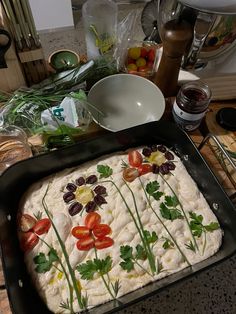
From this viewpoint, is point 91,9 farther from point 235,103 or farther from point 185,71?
point 235,103

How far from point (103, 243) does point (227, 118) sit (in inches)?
16.6

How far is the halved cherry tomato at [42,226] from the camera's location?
55 centimetres

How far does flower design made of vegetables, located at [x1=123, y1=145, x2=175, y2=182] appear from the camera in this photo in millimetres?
629

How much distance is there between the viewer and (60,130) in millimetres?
639

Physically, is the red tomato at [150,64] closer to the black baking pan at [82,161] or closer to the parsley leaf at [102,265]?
the black baking pan at [82,161]

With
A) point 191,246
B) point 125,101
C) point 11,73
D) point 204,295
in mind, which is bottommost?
point 204,295

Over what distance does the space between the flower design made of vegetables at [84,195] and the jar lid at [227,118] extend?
1.10ft

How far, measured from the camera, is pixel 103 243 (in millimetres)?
545

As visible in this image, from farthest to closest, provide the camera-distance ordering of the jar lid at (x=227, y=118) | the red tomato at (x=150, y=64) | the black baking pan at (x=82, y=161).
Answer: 1. the red tomato at (x=150, y=64)
2. the jar lid at (x=227, y=118)
3. the black baking pan at (x=82, y=161)

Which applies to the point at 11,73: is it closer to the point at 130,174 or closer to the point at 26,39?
the point at 26,39

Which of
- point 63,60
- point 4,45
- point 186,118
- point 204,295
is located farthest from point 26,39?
point 204,295

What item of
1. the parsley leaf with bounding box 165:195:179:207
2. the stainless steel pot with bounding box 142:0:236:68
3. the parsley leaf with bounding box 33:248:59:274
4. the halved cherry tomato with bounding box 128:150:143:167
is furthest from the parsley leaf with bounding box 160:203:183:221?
the stainless steel pot with bounding box 142:0:236:68

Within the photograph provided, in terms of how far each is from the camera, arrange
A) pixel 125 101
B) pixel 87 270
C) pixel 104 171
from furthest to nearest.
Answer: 1. pixel 125 101
2. pixel 104 171
3. pixel 87 270

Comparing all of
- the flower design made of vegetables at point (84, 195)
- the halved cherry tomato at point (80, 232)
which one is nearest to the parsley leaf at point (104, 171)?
the flower design made of vegetables at point (84, 195)
